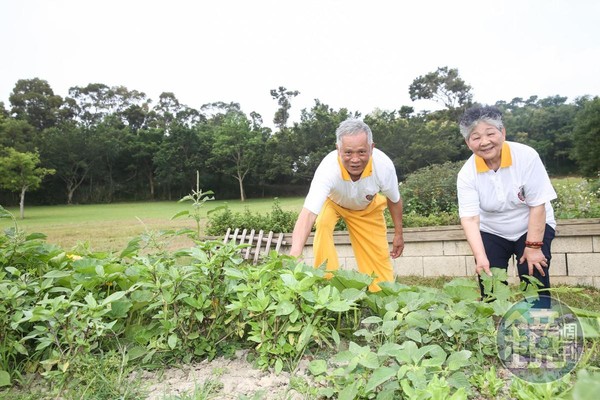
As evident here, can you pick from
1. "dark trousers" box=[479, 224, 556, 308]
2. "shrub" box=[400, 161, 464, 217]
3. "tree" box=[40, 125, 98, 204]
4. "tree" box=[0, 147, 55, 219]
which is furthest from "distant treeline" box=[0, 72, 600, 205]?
"dark trousers" box=[479, 224, 556, 308]

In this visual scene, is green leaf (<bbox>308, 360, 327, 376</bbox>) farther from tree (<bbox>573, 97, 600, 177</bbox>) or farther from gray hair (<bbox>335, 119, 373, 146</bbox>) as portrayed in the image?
tree (<bbox>573, 97, 600, 177</bbox>)

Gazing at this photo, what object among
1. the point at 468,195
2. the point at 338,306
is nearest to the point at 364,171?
the point at 468,195

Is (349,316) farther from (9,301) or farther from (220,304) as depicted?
(9,301)

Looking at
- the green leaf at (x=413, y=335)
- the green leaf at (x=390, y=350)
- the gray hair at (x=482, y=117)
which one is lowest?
the green leaf at (x=390, y=350)

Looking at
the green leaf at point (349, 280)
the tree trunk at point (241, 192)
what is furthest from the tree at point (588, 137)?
the green leaf at point (349, 280)

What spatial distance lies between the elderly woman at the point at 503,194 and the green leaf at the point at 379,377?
170cm

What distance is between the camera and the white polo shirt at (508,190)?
109 inches

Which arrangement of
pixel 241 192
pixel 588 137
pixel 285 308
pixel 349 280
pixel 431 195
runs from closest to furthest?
pixel 285 308
pixel 349 280
pixel 431 195
pixel 588 137
pixel 241 192

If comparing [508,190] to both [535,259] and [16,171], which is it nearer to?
[535,259]

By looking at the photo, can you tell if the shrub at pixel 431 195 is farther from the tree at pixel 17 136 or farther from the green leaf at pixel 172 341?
the tree at pixel 17 136

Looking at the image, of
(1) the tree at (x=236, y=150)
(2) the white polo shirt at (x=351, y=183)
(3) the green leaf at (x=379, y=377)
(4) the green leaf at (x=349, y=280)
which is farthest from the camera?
(1) the tree at (x=236, y=150)

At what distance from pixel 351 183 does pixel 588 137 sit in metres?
31.4

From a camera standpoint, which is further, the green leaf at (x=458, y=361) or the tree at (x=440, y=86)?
the tree at (x=440, y=86)

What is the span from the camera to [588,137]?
28.0m
